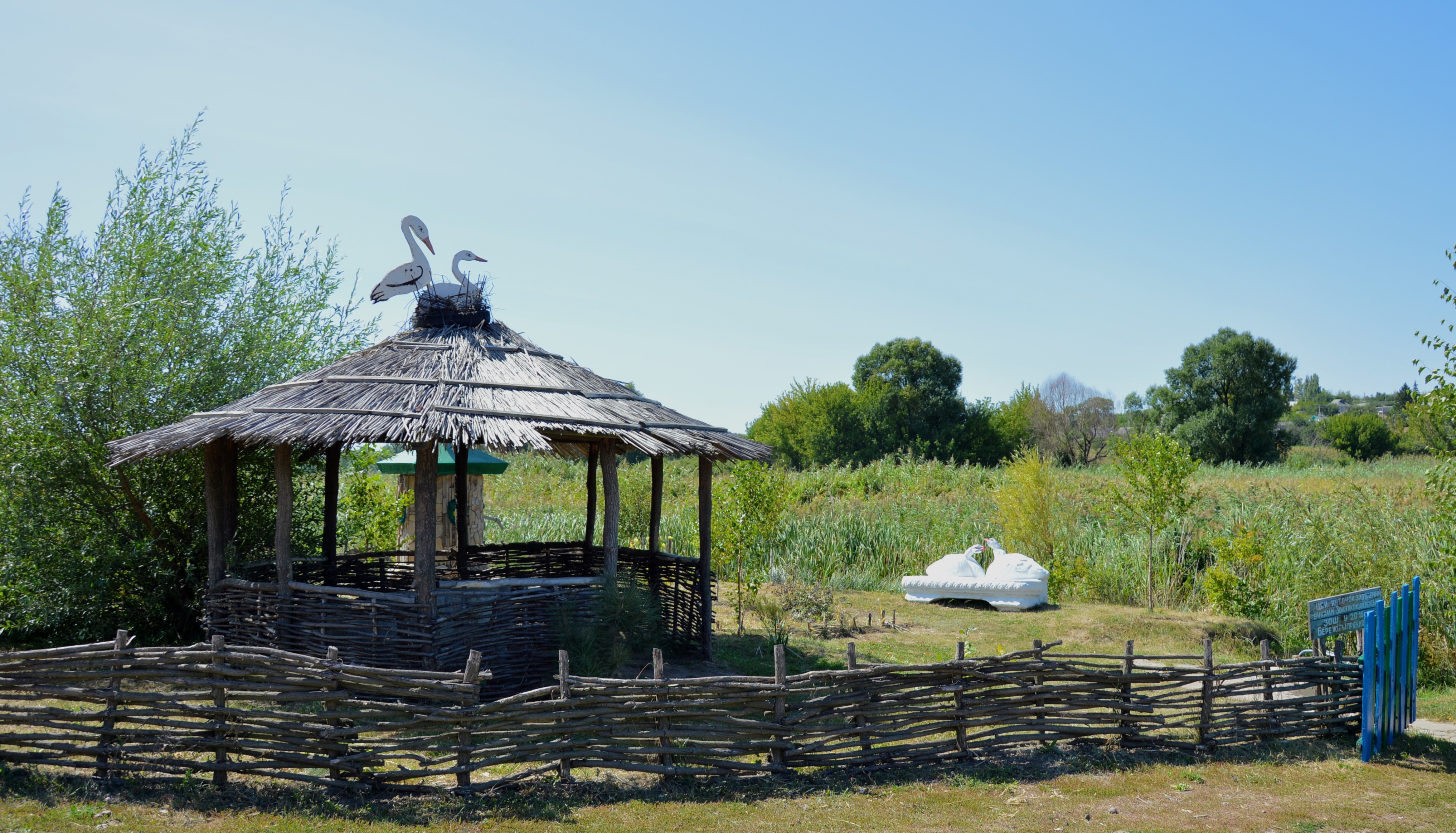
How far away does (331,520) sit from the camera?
35.6 ft

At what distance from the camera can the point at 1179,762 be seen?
7035mm

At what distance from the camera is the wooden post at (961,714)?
677cm

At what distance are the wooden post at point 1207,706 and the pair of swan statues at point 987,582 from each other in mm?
7061

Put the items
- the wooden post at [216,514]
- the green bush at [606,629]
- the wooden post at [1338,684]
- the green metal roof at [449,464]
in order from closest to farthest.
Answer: the wooden post at [1338,684] < the green bush at [606,629] < the wooden post at [216,514] < the green metal roof at [449,464]

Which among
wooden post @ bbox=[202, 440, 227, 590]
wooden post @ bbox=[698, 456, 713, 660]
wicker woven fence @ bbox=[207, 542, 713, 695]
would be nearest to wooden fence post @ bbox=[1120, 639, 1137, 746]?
wooden post @ bbox=[698, 456, 713, 660]

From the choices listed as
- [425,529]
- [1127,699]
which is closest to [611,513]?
[425,529]

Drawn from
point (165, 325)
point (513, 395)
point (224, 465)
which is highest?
point (165, 325)

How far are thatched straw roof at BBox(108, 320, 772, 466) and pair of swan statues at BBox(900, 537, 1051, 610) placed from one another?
5.97m

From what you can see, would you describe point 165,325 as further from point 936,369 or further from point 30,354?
point 936,369

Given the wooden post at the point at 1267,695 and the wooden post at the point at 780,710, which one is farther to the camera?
the wooden post at the point at 1267,695

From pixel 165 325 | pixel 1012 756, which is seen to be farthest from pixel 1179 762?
pixel 165 325

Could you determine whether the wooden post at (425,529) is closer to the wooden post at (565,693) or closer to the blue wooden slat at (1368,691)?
Answer: the wooden post at (565,693)

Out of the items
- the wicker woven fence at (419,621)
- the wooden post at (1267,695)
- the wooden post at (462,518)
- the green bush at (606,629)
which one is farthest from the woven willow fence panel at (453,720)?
the wooden post at (462,518)

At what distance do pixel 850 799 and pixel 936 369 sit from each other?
121 ft
